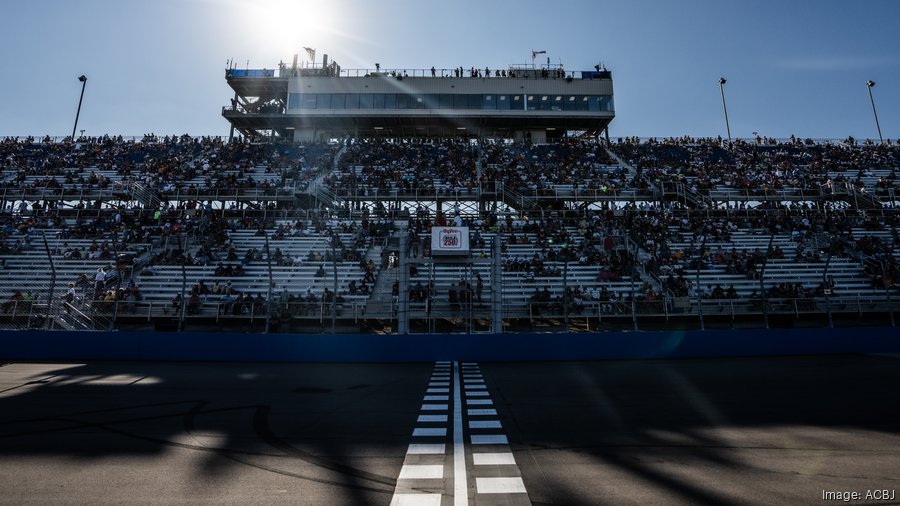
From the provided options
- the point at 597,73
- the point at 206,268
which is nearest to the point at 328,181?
the point at 206,268

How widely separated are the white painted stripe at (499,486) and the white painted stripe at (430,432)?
1.59 m

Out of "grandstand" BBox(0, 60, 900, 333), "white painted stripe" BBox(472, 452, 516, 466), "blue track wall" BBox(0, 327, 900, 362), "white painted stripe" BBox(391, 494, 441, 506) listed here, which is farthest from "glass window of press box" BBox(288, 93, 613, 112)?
"white painted stripe" BBox(391, 494, 441, 506)

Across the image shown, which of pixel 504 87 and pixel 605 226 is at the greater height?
pixel 504 87

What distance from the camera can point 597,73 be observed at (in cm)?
4022

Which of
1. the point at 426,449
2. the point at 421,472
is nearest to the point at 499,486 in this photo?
the point at 421,472

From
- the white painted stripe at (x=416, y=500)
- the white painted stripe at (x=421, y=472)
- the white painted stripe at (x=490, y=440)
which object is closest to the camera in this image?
A: the white painted stripe at (x=416, y=500)

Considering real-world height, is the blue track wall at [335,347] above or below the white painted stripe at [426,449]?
above

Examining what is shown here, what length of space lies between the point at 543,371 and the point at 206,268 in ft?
57.0

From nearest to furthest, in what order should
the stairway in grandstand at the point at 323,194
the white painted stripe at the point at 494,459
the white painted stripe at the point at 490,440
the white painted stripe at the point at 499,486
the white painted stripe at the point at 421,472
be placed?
1. the white painted stripe at the point at 499,486
2. the white painted stripe at the point at 421,472
3. the white painted stripe at the point at 494,459
4. the white painted stripe at the point at 490,440
5. the stairway in grandstand at the point at 323,194

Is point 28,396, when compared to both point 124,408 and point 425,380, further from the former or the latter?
point 425,380

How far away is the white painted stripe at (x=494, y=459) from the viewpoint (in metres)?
4.44

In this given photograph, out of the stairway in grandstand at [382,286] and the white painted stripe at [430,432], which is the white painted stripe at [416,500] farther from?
the stairway in grandstand at [382,286]

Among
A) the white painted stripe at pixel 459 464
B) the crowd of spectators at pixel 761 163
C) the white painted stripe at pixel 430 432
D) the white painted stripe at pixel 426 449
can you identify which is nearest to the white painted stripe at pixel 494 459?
the white painted stripe at pixel 459 464

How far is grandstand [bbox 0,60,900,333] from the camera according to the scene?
17.0 m
